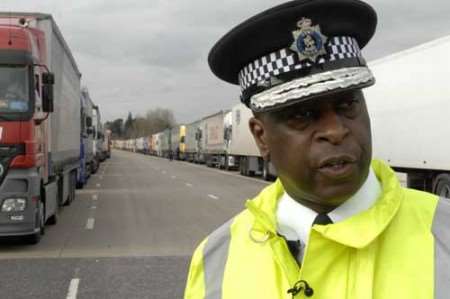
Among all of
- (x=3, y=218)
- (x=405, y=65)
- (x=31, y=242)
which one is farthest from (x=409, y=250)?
(x=405, y=65)

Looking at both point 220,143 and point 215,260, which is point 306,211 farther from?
point 220,143

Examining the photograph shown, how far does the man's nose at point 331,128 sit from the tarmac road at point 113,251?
596 cm

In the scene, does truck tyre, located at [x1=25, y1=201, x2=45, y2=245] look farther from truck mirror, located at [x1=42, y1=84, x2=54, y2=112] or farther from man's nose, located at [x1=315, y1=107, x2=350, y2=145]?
man's nose, located at [x1=315, y1=107, x2=350, y2=145]

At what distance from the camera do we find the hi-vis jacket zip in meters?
1.46

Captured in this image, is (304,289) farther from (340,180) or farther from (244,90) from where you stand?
(244,90)

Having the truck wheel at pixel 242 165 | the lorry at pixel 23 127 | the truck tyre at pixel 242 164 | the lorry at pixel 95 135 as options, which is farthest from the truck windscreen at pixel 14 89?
the truck wheel at pixel 242 165

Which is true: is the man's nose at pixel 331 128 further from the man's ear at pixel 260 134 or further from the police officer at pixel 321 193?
the man's ear at pixel 260 134

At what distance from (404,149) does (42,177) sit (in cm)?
773

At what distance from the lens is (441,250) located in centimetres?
148

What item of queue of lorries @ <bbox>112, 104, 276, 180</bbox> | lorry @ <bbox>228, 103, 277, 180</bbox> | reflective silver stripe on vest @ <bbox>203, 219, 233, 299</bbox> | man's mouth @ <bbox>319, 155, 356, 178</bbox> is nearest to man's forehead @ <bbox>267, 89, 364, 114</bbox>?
man's mouth @ <bbox>319, 155, 356, 178</bbox>

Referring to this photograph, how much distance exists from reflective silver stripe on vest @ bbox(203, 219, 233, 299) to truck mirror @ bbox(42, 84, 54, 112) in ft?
29.3

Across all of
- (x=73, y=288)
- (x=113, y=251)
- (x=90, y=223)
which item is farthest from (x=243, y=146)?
(x=73, y=288)

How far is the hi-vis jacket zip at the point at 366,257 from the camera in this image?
57.4 inches

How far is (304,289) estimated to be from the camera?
4.95ft
